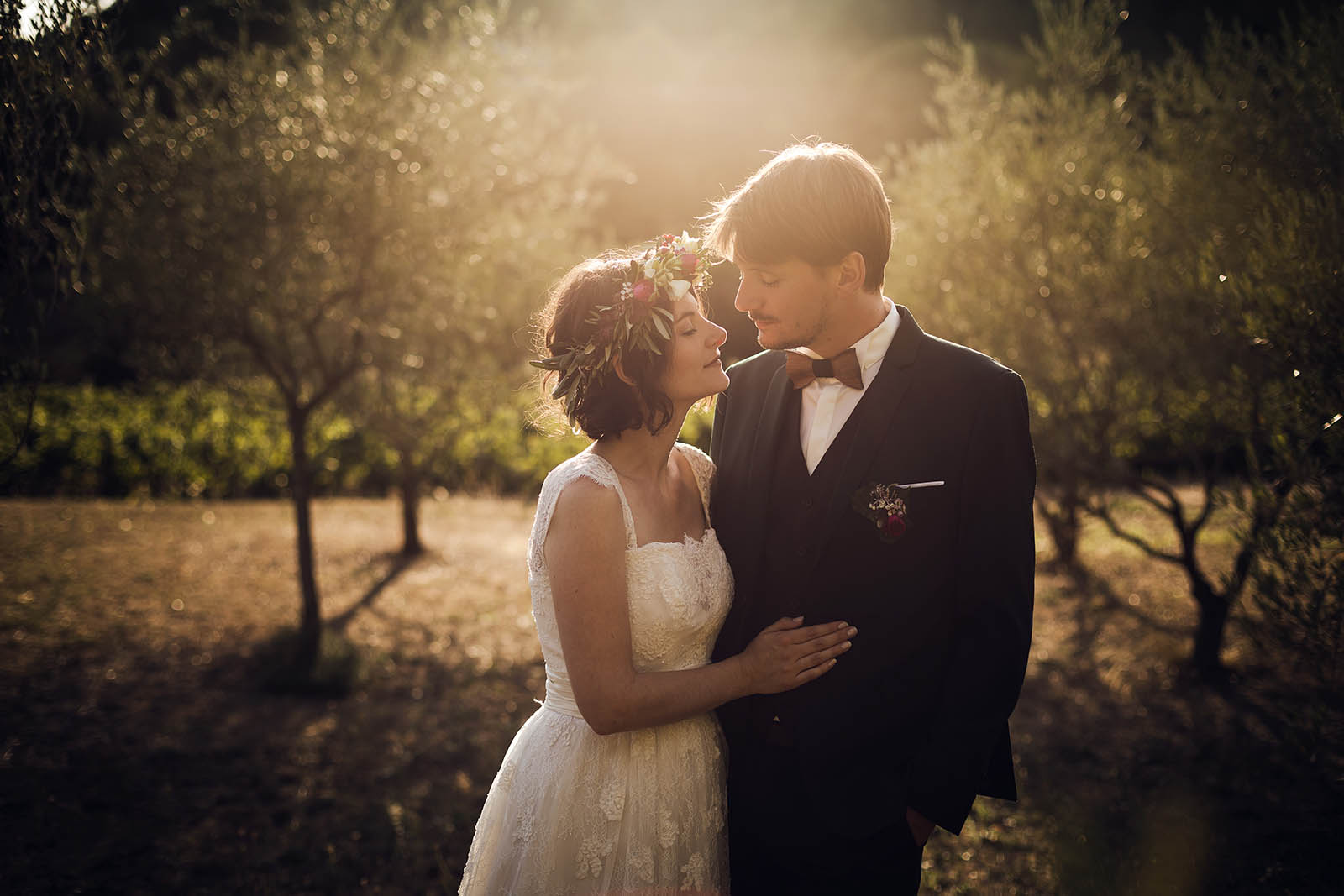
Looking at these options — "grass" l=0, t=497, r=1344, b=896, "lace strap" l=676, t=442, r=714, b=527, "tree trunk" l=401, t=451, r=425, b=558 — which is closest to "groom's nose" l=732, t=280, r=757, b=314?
"lace strap" l=676, t=442, r=714, b=527

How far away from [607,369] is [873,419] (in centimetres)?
72

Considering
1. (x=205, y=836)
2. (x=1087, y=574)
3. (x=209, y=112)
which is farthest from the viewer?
(x=1087, y=574)

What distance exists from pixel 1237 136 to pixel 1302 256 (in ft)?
7.34

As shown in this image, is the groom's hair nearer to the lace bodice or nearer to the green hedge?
the lace bodice

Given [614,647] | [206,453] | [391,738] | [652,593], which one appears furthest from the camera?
[206,453]

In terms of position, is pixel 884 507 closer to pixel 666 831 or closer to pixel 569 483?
pixel 569 483

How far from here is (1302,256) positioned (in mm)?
3510

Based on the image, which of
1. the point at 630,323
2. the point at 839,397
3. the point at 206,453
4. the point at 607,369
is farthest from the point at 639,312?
the point at 206,453

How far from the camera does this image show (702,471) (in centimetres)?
293

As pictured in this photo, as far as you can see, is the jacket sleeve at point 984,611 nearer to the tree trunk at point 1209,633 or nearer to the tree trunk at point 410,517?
the tree trunk at point 1209,633

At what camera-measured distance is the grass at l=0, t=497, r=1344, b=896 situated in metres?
4.50

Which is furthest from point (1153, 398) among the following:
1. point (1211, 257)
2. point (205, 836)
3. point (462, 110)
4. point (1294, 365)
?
point (205, 836)

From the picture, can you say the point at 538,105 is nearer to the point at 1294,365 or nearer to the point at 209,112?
the point at 209,112

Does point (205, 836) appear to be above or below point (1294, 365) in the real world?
below
